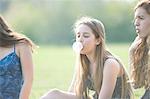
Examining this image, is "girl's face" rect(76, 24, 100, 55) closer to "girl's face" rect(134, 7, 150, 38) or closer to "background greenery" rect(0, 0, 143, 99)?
"girl's face" rect(134, 7, 150, 38)

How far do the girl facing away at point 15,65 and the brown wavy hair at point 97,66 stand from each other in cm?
51

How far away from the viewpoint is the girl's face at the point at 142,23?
501cm

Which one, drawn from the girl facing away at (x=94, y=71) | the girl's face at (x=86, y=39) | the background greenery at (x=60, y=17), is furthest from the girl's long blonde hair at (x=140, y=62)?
the background greenery at (x=60, y=17)

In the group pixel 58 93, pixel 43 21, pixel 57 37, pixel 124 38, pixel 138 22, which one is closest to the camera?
pixel 138 22

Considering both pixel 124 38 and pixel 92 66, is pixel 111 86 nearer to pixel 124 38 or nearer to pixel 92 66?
pixel 92 66

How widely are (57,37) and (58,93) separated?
136ft

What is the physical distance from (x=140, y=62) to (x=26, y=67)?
97 cm

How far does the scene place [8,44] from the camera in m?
5.22

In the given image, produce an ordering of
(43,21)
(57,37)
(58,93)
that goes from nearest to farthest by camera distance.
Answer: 1. (58,93)
2. (57,37)
3. (43,21)

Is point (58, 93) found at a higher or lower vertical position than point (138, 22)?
lower

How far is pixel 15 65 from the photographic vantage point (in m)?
5.24

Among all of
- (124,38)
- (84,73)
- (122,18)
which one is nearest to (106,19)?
(122,18)

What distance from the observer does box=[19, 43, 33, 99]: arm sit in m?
5.19

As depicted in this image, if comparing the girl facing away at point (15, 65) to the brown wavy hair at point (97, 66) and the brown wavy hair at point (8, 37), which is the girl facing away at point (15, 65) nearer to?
the brown wavy hair at point (8, 37)
